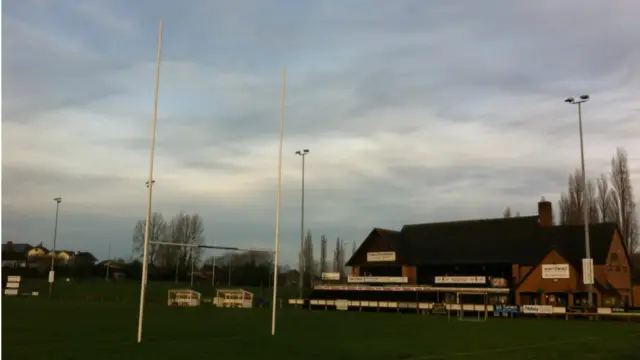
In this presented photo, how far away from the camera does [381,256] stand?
206ft

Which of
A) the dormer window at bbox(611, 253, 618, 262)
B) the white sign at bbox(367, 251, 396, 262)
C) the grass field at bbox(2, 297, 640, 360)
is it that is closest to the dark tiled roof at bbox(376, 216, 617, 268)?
the white sign at bbox(367, 251, 396, 262)

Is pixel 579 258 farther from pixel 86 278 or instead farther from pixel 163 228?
pixel 86 278

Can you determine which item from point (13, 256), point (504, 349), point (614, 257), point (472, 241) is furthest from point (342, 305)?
point (13, 256)

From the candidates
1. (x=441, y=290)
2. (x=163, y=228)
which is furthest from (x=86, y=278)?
(x=441, y=290)

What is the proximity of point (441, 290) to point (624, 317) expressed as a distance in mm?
15668

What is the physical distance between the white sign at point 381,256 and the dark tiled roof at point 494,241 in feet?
2.55

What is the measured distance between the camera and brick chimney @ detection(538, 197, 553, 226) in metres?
56.3

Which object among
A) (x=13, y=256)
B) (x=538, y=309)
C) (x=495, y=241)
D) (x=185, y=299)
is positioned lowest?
(x=185, y=299)

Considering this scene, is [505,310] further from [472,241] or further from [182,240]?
[182,240]

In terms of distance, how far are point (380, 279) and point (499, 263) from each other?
12675 mm

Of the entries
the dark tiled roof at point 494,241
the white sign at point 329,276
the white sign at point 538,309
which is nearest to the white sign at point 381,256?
the dark tiled roof at point 494,241

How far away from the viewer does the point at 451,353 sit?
54.1 ft

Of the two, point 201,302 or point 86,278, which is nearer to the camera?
point 201,302

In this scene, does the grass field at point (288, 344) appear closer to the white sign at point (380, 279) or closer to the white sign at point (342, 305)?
the white sign at point (342, 305)
